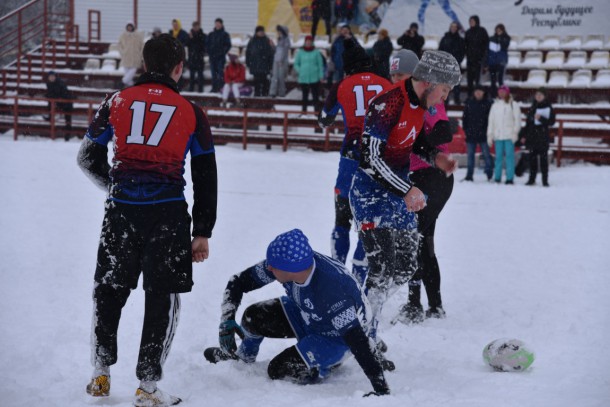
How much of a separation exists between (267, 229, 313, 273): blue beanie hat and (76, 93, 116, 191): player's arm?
882mm

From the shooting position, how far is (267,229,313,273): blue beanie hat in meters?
3.74

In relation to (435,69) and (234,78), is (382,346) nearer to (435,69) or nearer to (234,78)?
(435,69)

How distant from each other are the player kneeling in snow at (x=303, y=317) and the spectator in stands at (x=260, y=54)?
15.1 m

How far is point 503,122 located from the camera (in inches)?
556

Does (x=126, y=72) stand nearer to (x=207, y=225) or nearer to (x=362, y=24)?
(x=362, y=24)

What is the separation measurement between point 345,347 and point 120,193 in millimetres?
1485

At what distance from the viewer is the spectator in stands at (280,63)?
18.8 meters

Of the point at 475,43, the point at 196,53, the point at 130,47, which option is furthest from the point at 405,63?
the point at 130,47

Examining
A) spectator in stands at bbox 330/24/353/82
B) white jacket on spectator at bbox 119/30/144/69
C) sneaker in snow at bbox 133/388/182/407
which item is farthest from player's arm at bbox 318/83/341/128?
white jacket on spectator at bbox 119/30/144/69

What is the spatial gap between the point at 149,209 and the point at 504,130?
11.6 m

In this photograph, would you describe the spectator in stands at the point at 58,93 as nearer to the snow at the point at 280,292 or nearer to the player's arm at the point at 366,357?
the snow at the point at 280,292

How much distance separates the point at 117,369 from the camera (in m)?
4.17

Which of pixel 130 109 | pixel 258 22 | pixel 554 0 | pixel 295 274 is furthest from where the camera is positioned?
pixel 258 22

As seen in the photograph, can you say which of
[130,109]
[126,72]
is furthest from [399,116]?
[126,72]
